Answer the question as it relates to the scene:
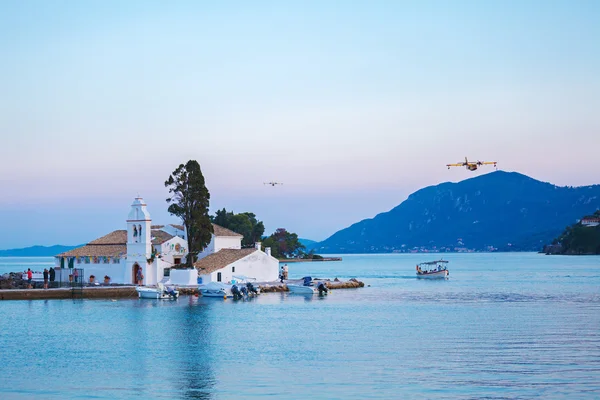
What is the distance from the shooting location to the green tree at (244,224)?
145375 millimetres

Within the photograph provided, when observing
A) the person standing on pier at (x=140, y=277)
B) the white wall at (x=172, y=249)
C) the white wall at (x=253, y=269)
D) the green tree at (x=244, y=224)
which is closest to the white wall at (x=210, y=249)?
the white wall at (x=172, y=249)

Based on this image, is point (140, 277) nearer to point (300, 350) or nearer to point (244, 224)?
point (300, 350)

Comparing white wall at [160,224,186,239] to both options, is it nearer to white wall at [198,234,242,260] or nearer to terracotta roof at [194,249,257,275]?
white wall at [198,234,242,260]

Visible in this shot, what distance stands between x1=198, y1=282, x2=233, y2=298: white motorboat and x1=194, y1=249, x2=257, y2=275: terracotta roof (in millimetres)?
2413

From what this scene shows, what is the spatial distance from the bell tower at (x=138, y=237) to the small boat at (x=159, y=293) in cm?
399

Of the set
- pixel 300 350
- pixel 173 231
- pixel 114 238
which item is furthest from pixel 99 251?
pixel 300 350

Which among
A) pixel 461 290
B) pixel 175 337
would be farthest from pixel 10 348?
pixel 461 290

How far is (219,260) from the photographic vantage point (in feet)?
224

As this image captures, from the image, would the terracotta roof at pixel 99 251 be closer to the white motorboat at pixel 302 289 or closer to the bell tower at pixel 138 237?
the bell tower at pixel 138 237

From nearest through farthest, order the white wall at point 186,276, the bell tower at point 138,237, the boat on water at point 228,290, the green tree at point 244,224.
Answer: the boat on water at point 228,290
the bell tower at point 138,237
the white wall at point 186,276
the green tree at point 244,224

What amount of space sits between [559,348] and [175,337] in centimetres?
1675

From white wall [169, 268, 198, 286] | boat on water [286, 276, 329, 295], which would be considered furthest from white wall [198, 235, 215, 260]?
boat on water [286, 276, 329, 295]

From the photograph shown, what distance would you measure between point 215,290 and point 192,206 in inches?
346

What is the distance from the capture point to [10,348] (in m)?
33.9
